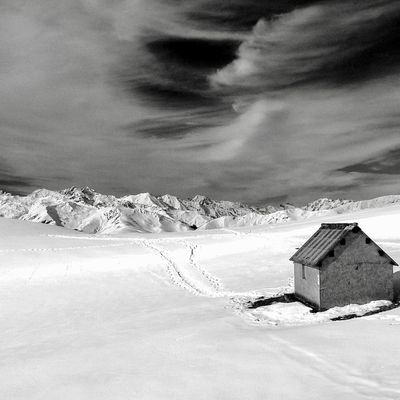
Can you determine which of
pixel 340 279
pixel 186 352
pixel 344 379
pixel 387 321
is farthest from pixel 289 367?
pixel 340 279

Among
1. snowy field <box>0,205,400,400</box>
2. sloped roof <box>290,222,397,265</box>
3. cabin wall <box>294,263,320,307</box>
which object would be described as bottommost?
snowy field <box>0,205,400,400</box>

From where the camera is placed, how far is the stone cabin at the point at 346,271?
86.6ft

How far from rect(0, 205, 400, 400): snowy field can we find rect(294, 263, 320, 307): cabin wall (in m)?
1.01

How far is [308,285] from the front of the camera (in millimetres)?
28016

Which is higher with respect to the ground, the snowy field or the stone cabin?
the stone cabin

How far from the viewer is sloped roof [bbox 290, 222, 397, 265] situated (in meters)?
26.5

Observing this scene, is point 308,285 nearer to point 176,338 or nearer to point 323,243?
point 323,243

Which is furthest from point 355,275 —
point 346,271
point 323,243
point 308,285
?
point 308,285

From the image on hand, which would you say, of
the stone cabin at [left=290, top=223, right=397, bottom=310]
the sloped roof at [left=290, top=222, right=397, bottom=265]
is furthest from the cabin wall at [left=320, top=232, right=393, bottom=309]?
the sloped roof at [left=290, top=222, right=397, bottom=265]

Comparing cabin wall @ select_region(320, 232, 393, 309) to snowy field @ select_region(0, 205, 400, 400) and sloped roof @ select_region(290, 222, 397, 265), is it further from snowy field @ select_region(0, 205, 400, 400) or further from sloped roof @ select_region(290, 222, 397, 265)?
snowy field @ select_region(0, 205, 400, 400)

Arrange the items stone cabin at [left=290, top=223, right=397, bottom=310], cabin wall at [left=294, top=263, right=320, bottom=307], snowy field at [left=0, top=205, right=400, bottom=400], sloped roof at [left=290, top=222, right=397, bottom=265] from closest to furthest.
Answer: snowy field at [left=0, top=205, right=400, bottom=400]
stone cabin at [left=290, top=223, right=397, bottom=310]
sloped roof at [left=290, top=222, right=397, bottom=265]
cabin wall at [left=294, top=263, right=320, bottom=307]

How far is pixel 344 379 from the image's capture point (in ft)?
45.0

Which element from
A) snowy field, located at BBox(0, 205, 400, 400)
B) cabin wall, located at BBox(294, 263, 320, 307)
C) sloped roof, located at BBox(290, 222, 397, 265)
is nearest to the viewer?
snowy field, located at BBox(0, 205, 400, 400)

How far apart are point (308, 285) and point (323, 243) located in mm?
2827
